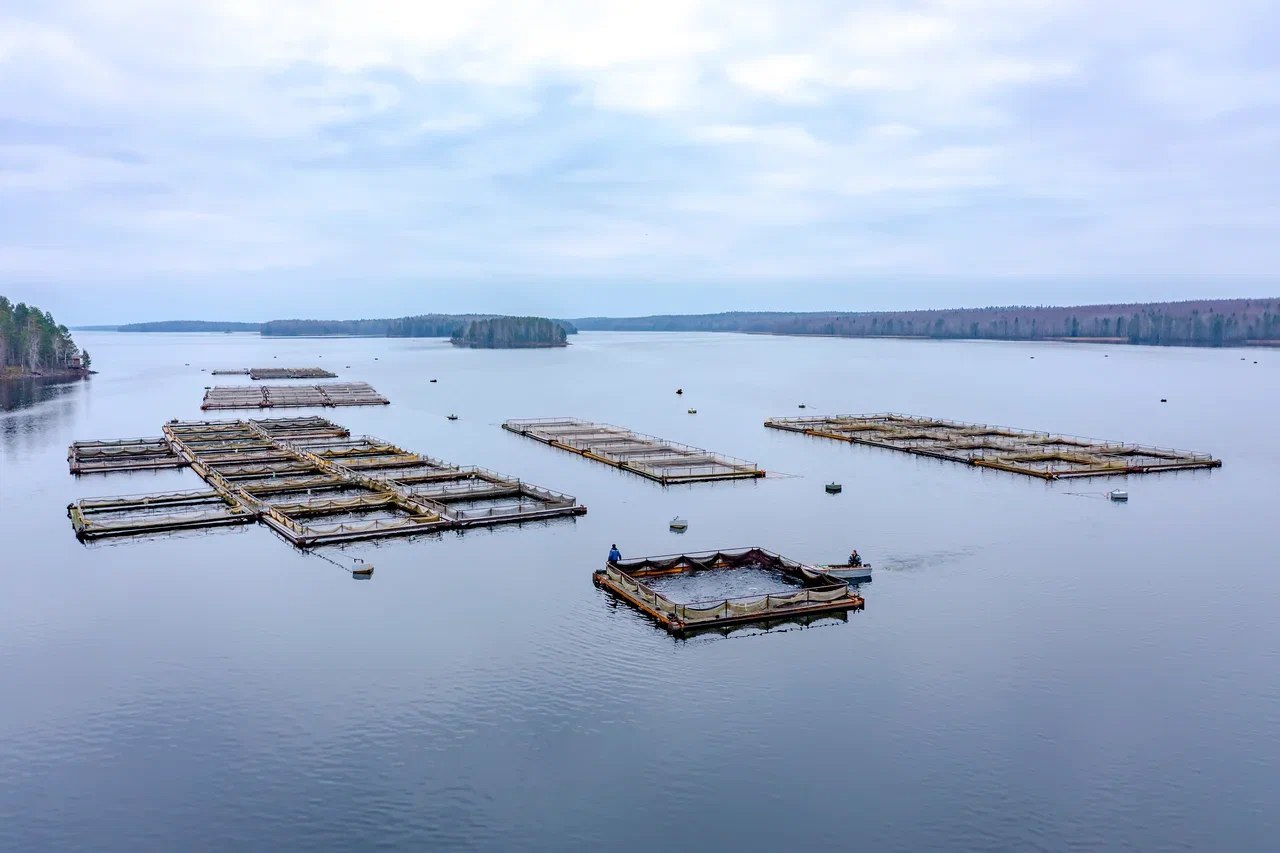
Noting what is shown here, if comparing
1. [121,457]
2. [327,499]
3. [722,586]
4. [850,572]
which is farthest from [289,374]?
Answer: [850,572]

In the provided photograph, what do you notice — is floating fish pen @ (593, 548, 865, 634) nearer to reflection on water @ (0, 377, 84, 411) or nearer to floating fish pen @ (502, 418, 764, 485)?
floating fish pen @ (502, 418, 764, 485)

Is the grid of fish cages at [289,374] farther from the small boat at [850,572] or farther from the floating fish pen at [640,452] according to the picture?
the small boat at [850,572]

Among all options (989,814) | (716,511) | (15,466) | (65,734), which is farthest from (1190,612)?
(15,466)

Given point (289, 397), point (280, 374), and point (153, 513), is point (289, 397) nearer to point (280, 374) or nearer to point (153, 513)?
point (280, 374)

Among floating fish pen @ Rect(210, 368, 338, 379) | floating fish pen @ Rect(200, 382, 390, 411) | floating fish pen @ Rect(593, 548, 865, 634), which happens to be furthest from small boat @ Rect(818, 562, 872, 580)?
floating fish pen @ Rect(210, 368, 338, 379)

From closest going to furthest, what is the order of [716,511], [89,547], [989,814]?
[989,814]
[89,547]
[716,511]

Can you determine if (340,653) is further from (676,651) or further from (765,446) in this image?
(765,446)
